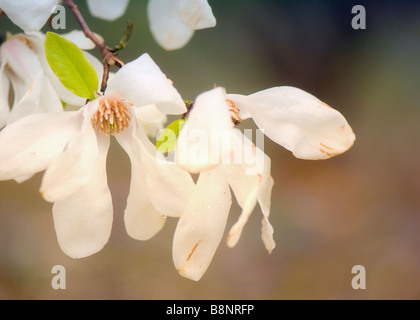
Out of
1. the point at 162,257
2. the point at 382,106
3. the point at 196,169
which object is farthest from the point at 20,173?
the point at 382,106

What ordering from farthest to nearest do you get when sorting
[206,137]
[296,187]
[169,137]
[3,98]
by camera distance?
[296,187] → [3,98] → [169,137] → [206,137]

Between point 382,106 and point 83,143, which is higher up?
point 382,106

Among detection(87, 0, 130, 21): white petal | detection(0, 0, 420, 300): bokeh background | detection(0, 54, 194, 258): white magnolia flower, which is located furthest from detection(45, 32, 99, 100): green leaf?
detection(0, 0, 420, 300): bokeh background

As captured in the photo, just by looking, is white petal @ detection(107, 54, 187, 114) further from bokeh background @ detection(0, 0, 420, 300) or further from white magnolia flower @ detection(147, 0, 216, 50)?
bokeh background @ detection(0, 0, 420, 300)

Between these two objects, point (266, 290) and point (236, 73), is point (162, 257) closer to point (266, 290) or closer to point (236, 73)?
point (266, 290)

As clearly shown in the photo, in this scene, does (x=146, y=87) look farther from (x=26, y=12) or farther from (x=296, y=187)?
(x=296, y=187)

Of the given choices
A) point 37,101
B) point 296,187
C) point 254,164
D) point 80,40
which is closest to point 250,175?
point 254,164
